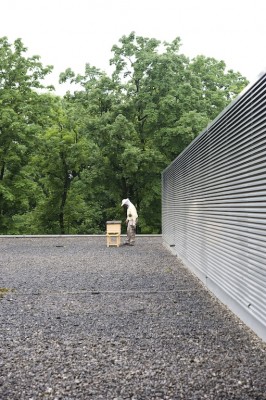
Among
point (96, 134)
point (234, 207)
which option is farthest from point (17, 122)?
point (234, 207)

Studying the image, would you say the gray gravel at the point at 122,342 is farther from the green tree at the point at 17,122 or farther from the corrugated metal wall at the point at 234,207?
the green tree at the point at 17,122

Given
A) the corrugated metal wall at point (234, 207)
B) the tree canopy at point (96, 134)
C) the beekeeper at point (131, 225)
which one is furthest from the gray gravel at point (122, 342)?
the tree canopy at point (96, 134)

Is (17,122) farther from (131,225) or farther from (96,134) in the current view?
(131,225)

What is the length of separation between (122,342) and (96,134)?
73.7ft

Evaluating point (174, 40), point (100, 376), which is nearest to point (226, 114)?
point (100, 376)

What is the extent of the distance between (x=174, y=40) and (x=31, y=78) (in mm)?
8131

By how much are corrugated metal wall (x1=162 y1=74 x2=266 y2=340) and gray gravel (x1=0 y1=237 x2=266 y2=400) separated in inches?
15.4

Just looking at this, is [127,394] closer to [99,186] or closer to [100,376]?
[100,376]

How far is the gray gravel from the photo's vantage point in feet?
13.7

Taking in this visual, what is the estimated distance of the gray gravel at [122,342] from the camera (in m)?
4.19

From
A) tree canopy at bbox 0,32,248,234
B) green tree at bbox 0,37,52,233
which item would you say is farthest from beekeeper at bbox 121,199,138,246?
green tree at bbox 0,37,52,233

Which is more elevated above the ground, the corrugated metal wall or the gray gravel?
the corrugated metal wall

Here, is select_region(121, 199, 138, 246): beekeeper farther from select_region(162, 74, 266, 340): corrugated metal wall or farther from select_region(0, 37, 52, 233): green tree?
select_region(0, 37, 52, 233): green tree

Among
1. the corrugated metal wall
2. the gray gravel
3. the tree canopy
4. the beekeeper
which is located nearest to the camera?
the gray gravel
